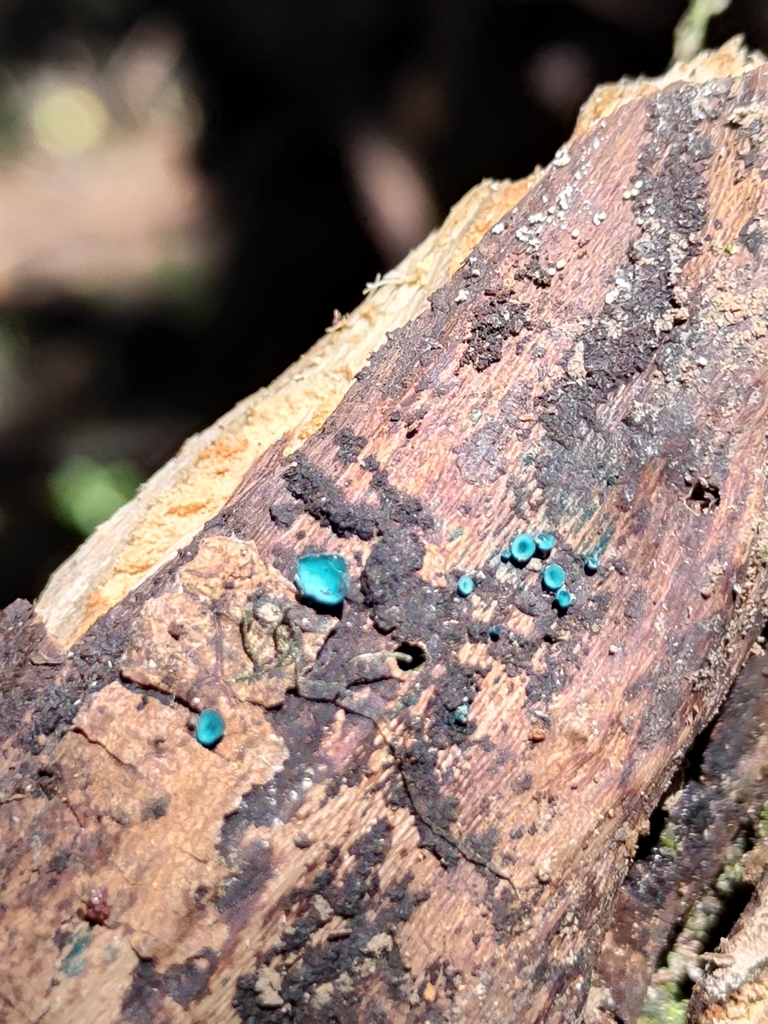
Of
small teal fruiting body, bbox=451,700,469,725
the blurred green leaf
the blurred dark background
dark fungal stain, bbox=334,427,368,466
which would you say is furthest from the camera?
the blurred green leaf

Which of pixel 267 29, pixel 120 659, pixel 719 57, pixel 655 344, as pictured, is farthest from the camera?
pixel 267 29

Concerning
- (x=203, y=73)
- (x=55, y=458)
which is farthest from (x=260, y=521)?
(x=203, y=73)

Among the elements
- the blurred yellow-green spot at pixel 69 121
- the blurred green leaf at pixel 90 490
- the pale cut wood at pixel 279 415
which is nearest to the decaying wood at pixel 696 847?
the pale cut wood at pixel 279 415

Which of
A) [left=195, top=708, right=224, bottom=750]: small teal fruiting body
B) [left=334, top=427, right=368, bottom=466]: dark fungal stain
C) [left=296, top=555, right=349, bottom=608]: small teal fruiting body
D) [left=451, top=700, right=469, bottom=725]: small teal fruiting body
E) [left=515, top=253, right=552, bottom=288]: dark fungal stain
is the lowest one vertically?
[left=195, top=708, right=224, bottom=750]: small teal fruiting body

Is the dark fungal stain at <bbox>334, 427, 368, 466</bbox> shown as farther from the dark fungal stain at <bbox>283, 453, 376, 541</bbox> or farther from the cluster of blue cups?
the cluster of blue cups

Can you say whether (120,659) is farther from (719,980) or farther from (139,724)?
Result: (719,980)

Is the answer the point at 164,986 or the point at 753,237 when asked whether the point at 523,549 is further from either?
the point at 164,986

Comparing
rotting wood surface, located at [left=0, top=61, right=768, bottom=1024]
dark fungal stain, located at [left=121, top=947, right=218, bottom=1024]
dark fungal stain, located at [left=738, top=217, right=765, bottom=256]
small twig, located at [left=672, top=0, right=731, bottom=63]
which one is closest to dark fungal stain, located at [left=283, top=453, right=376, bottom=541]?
rotting wood surface, located at [left=0, top=61, right=768, bottom=1024]

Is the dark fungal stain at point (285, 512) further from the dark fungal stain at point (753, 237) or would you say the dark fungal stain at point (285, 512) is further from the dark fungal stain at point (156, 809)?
the dark fungal stain at point (753, 237)
